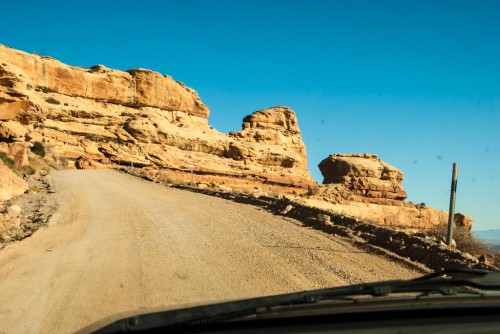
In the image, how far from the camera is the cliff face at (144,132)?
49.4 m

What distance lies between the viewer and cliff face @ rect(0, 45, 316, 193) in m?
49.4

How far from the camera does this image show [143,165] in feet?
160

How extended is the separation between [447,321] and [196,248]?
722 centimetres

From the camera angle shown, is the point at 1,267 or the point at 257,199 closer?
the point at 1,267

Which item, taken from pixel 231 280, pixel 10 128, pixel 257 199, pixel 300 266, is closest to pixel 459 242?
pixel 257 199

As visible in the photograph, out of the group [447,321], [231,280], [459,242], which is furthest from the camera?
[459,242]

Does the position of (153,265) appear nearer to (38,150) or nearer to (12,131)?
(12,131)

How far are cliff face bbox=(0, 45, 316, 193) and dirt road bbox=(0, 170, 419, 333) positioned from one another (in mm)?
33908

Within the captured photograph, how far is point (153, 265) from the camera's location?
7637 mm

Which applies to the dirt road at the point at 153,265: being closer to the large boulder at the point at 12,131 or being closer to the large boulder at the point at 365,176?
the large boulder at the point at 12,131

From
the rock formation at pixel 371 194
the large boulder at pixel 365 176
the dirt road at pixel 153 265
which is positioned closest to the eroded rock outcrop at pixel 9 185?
the dirt road at pixel 153 265

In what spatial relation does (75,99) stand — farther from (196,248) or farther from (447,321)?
(447,321)

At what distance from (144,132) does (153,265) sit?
48260 millimetres

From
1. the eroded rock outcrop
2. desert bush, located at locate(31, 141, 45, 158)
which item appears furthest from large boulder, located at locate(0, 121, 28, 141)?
desert bush, located at locate(31, 141, 45, 158)
